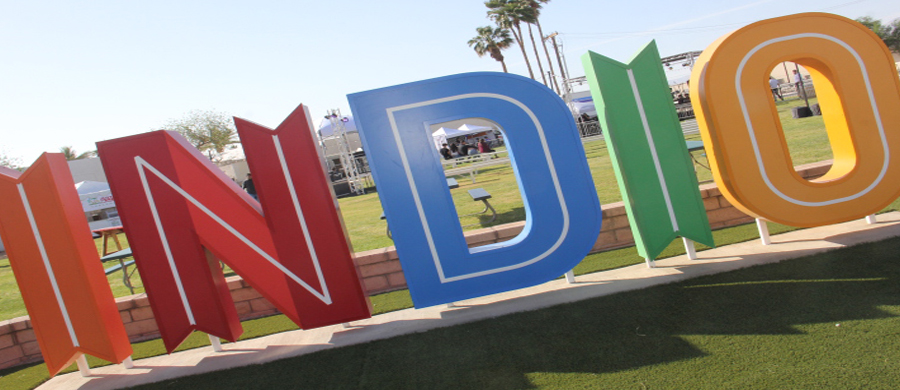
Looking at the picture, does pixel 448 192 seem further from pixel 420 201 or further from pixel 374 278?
pixel 374 278

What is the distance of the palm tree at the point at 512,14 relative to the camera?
4806 cm

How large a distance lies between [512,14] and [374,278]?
45.3 metres

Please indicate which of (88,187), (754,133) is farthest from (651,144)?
(88,187)

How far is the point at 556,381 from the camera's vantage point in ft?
11.7

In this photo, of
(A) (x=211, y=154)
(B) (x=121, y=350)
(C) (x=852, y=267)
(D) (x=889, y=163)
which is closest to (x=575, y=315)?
(C) (x=852, y=267)

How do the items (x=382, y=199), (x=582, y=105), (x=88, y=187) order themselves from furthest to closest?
(x=582, y=105)
(x=88, y=187)
(x=382, y=199)

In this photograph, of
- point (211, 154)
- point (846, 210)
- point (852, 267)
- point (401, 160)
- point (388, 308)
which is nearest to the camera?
point (852, 267)

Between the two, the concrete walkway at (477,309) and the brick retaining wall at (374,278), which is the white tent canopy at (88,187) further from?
the concrete walkway at (477,309)

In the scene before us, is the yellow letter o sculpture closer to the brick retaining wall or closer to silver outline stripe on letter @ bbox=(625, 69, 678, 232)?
silver outline stripe on letter @ bbox=(625, 69, 678, 232)

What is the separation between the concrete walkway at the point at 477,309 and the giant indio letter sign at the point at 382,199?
23 cm

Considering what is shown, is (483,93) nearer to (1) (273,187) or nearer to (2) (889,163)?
(1) (273,187)

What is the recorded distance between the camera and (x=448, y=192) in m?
5.02

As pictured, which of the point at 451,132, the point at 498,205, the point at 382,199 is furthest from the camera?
the point at 451,132

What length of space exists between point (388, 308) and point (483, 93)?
2.39 metres
